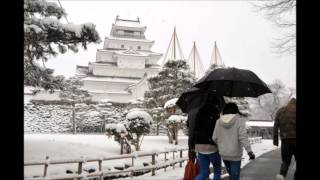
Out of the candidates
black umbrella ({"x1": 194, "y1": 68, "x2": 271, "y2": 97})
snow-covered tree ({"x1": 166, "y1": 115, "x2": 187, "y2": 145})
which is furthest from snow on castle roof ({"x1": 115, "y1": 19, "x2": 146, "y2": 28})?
black umbrella ({"x1": 194, "y1": 68, "x2": 271, "y2": 97})

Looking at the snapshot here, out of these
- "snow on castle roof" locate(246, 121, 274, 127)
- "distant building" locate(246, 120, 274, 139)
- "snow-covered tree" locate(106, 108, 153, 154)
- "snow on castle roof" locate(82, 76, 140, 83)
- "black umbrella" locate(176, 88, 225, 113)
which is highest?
"snow on castle roof" locate(82, 76, 140, 83)

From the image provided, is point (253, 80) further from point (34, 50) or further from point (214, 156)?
point (34, 50)

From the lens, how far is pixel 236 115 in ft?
14.6

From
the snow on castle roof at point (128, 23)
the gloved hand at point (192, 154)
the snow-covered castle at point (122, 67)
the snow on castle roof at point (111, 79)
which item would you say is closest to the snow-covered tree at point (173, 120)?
the gloved hand at point (192, 154)

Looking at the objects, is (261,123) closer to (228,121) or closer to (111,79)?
(111,79)

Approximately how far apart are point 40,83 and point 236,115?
372 inches

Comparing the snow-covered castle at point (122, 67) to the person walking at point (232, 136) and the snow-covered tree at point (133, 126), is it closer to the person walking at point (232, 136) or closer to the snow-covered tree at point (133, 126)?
the snow-covered tree at point (133, 126)

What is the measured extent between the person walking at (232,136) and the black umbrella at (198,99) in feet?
1.20

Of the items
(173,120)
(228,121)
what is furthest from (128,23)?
(228,121)

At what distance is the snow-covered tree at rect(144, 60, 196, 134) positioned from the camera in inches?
867

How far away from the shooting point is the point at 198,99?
523 centimetres

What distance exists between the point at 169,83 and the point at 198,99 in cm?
→ 1694

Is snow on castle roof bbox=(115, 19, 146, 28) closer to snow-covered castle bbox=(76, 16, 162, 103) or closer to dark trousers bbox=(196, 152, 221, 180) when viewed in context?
snow-covered castle bbox=(76, 16, 162, 103)
